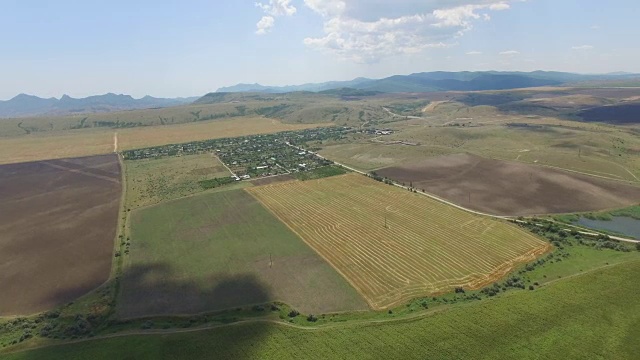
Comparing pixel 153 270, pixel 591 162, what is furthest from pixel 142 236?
pixel 591 162

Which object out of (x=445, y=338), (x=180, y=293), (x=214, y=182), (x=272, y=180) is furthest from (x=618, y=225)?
(x=214, y=182)

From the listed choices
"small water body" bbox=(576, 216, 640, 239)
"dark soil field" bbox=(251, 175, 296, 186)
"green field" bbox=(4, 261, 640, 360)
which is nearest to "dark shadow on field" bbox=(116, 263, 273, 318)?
"green field" bbox=(4, 261, 640, 360)

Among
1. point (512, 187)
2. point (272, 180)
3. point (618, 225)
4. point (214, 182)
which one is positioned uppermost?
point (214, 182)

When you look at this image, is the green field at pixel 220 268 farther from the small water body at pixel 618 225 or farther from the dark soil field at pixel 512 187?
the small water body at pixel 618 225

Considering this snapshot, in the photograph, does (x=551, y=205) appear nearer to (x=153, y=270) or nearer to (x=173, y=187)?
(x=153, y=270)

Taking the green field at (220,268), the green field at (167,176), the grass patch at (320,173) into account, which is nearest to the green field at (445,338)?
the green field at (220,268)

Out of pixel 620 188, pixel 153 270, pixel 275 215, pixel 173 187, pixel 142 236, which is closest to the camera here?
pixel 153 270

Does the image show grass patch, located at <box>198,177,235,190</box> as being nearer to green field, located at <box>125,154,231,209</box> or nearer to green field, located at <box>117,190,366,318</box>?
green field, located at <box>125,154,231,209</box>

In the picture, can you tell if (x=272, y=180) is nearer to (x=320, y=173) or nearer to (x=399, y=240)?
(x=320, y=173)
